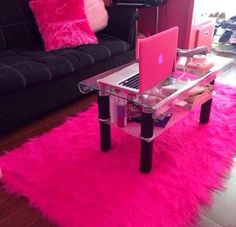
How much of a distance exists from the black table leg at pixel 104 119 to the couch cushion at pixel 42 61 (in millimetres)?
581

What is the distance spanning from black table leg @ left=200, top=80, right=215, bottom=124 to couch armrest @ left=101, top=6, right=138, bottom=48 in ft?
3.45

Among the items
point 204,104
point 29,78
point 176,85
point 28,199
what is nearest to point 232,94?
point 204,104

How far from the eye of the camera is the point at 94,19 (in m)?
2.60

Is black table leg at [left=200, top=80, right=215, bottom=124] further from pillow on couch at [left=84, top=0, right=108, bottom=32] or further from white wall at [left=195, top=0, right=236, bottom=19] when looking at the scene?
white wall at [left=195, top=0, right=236, bottom=19]

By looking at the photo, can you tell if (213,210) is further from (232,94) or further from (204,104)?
(232,94)

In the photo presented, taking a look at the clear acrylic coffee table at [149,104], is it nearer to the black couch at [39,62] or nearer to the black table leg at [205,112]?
the black table leg at [205,112]

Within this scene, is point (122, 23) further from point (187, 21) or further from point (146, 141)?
point (146, 141)

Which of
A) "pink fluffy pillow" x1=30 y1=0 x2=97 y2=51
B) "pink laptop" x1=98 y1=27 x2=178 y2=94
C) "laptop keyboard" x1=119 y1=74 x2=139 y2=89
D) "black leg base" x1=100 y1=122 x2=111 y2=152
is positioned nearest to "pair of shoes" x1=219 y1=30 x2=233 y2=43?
"pink fluffy pillow" x1=30 y1=0 x2=97 y2=51

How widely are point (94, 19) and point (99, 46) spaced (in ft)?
1.34

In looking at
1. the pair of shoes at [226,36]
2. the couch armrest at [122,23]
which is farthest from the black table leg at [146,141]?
the pair of shoes at [226,36]

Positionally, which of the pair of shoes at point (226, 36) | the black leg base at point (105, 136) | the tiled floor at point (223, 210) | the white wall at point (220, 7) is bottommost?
the tiled floor at point (223, 210)

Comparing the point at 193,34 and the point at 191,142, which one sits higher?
the point at 193,34

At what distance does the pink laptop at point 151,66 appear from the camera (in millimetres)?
1272

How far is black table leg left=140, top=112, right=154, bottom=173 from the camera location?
1.34m
